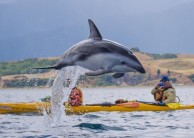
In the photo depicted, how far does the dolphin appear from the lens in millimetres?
13531

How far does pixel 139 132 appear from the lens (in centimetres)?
1894

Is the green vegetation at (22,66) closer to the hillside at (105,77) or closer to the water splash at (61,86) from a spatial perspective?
the hillside at (105,77)

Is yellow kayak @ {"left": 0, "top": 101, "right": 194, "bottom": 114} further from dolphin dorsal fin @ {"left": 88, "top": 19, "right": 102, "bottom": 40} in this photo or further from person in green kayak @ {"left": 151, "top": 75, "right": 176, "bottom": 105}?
dolphin dorsal fin @ {"left": 88, "top": 19, "right": 102, "bottom": 40}

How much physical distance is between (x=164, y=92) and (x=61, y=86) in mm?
11750

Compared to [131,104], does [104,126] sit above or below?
below

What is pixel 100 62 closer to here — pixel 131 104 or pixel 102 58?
pixel 102 58

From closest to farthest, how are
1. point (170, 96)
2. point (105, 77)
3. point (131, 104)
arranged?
point (131, 104) → point (170, 96) → point (105, 77)

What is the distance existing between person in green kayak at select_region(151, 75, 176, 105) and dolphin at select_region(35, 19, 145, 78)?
14413mm

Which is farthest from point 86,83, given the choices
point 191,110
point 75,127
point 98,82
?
point 75,127

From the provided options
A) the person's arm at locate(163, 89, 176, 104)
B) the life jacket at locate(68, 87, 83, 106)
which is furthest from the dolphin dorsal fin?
the person's arm at locate(163, 89, 176, 104)

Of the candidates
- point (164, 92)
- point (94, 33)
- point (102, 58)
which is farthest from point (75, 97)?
point (102, 58)

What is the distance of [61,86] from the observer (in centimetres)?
1809

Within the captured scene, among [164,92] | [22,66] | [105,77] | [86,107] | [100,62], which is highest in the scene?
[22,66]

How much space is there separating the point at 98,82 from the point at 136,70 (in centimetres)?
13491
